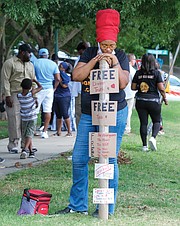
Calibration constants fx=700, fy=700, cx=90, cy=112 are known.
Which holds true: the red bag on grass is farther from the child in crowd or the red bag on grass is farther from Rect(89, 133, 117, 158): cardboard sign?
the child in crowd

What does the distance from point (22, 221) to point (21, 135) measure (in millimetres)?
5624

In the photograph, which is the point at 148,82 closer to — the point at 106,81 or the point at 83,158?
the point at 83,158

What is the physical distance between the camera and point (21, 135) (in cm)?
1205

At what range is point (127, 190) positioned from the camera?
29.4ft

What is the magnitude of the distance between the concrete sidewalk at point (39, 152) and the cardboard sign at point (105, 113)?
382 cm

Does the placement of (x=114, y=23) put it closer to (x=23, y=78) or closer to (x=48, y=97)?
(x=23, y=78)

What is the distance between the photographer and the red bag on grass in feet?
22.9

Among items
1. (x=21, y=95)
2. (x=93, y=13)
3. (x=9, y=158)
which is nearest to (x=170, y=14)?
(x=93, y=13)

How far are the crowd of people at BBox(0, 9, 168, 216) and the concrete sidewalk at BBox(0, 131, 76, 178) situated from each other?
7.9 inches

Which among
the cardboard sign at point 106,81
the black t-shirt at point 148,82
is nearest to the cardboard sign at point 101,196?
the cardboard sign at point 106,81

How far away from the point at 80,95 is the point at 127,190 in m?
4.25

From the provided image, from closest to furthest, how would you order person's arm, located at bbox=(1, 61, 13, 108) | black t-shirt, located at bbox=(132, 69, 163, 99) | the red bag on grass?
the red bag on grass
person's arm, located at bbox=(1, 61, 13, 108)
black t-shirt, located at bbox=(132, 69, 163, 99)

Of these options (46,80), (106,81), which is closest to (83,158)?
(106,81)

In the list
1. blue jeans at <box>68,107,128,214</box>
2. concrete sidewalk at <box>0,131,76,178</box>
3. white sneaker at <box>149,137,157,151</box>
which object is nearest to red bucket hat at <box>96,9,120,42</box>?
blue jeans at <box>68,107,128,214</box>
